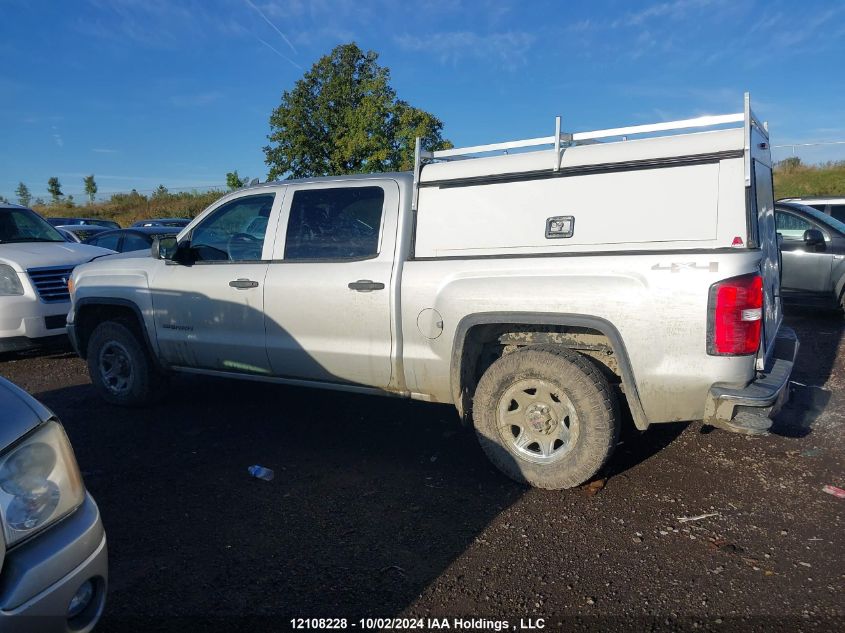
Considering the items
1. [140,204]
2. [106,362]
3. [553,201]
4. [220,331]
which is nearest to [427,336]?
[553,201]

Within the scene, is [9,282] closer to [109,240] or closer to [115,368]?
[115,368]

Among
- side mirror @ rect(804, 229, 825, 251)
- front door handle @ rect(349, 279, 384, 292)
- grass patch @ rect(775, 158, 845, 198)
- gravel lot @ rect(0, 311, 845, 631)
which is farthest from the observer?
grass patch @ rect(775, 158, 845, 198)

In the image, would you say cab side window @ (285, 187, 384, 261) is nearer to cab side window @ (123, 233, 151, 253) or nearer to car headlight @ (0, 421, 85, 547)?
car headlight @ (0, 421, 85, 547)

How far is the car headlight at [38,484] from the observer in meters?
2.05

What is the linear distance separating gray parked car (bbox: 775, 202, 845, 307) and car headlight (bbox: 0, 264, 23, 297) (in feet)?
31.9

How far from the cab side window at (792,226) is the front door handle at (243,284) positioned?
7.92m

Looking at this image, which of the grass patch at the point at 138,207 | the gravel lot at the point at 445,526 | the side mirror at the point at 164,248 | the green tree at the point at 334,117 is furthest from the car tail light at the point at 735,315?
the grass patch at the point at 138,207

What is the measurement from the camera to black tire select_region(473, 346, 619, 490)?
Answer: 3836 mm

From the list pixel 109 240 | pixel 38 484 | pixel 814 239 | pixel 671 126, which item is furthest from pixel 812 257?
pixel 109 240

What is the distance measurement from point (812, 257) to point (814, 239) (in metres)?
0.38

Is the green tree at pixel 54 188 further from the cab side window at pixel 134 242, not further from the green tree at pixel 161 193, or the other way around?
the cab side window at pixel 134 242

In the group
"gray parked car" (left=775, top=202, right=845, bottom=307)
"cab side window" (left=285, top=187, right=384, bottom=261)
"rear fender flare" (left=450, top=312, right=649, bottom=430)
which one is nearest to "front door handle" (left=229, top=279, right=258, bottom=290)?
"cab side window" (left=285, top=187, right=384, bottom=261)

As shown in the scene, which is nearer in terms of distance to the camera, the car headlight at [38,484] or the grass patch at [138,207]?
the car headlight at [38,484]

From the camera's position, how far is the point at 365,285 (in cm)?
452
